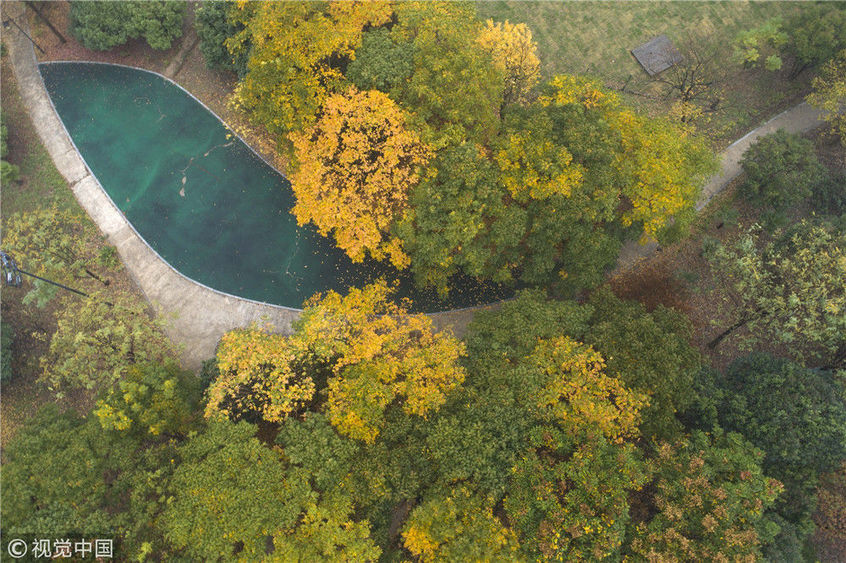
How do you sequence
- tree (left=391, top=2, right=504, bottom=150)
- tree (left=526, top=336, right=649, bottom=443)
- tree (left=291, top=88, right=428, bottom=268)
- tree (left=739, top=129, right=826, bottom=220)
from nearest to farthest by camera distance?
1. tree (left=526, top=336, right=649, bottom=443)
2. tree (left=291, top=88, right=428, bottom=268)
3. tree (left=391, top=2, right=504, bottom=150)
4. tree (left=739, top=129, right=826, bottom=220)

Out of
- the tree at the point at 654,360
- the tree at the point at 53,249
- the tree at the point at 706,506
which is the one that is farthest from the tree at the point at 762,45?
the tree at the point at 53,249

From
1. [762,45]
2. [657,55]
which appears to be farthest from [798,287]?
[762,45]

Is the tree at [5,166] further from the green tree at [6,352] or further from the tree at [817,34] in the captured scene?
the tree at [817,34]

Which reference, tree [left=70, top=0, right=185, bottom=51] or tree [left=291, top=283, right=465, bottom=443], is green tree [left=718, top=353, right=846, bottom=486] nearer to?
tree [left=291, top=283, right=465, bottom=443]

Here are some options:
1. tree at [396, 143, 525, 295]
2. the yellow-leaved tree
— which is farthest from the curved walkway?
tree at [396, 143, 525, 295]

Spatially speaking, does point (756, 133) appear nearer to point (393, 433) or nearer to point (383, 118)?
point (383, 118)

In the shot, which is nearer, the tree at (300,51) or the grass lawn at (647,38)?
the tree at (300,51)
